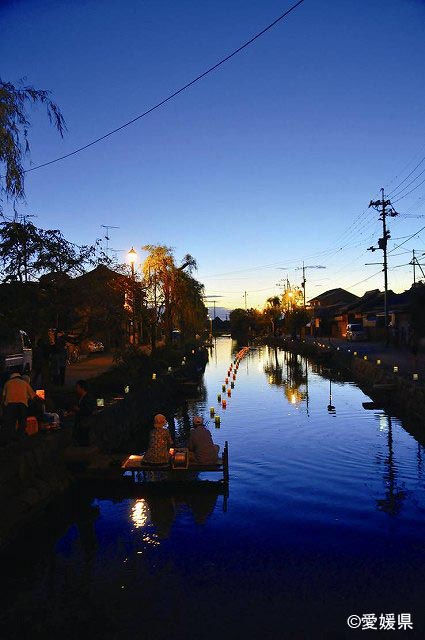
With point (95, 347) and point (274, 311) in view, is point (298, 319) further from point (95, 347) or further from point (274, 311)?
point (95, 347)

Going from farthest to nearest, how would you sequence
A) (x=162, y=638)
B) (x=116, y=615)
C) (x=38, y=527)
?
(x=38, y=527) → (x=116, y=615) → (x=162, y=638)

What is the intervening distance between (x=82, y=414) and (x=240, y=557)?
599 centimetres

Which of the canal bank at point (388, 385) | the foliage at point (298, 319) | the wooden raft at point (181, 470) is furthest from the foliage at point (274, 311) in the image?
the wooden raft at point (181, 470)

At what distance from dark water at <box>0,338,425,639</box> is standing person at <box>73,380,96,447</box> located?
4.58 ft

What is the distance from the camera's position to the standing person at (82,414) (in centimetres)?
1438

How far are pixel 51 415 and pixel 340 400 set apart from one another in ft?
66.5

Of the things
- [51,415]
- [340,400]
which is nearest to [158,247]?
[340,400]

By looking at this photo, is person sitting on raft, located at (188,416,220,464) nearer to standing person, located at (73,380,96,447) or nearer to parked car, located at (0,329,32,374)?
standing person, located at (73,380,96,447)

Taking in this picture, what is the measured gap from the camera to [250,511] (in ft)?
41.7

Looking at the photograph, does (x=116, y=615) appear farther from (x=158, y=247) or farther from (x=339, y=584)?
(x=158, y=247)

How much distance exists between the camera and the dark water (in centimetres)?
812

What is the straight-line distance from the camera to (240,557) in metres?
10.3

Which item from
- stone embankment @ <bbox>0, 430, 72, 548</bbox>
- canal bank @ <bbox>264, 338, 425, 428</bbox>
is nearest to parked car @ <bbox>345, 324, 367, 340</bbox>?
canal bank @ <bbox>264, 338, 425, 428</bbox>

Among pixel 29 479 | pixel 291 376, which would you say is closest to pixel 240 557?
pixel 29 479
